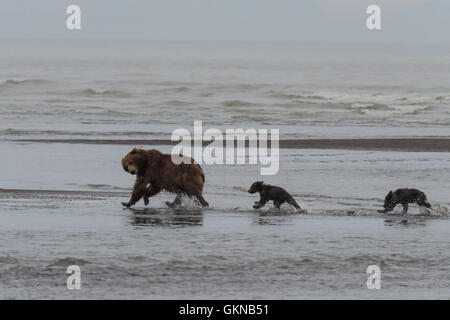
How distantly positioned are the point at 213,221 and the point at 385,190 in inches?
178

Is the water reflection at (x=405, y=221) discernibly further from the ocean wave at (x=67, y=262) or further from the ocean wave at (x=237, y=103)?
the ocean wave at (x=237, y=103)

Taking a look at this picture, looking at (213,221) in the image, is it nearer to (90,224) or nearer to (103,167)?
(90,224)

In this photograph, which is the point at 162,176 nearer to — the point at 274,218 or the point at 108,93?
the point at 274,218

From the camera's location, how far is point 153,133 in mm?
28203

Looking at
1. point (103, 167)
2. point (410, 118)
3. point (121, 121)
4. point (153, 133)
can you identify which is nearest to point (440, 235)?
point (103, 167)

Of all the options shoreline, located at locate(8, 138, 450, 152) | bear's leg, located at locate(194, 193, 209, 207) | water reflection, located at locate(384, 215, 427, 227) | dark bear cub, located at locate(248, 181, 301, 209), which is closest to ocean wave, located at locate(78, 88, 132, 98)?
shoreline, located at locate(8, 138, 450, 152)

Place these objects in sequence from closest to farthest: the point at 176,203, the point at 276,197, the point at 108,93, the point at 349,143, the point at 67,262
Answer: the point at 67,262, the point at 276,197, the point at 176,203, the point at 349,143, the point at 108,93

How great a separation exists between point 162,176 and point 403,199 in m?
3.36

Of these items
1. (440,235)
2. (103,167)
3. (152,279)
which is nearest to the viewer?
(152,279)

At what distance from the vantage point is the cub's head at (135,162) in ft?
44.9

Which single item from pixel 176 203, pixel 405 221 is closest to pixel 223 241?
pixel 405 221

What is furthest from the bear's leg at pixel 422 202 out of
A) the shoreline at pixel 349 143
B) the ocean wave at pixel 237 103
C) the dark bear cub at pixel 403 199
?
the ocean wave at pixel 237 103

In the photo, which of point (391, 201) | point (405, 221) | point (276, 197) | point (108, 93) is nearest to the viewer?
point (405, 221)

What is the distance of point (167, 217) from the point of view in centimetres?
1240
